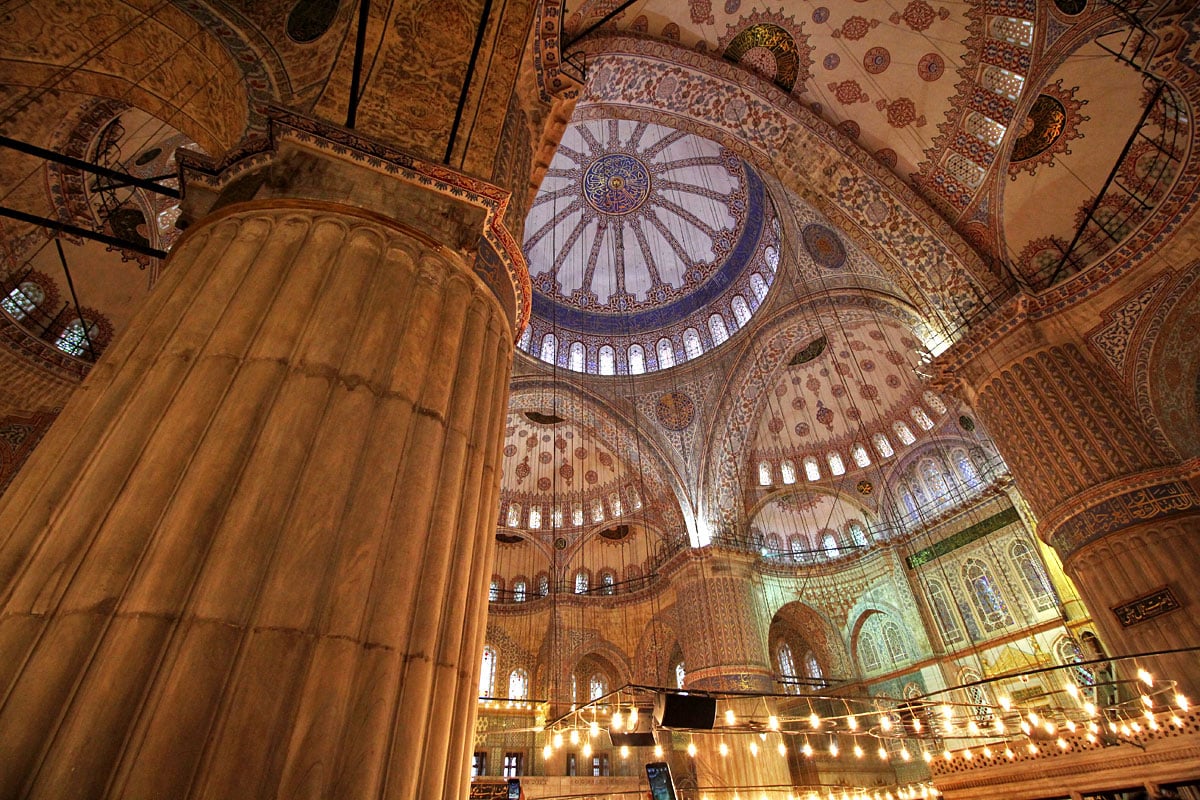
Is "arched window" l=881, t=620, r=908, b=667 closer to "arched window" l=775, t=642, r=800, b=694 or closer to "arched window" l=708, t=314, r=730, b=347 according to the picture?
"arched window" l=775, t=642, r=800, b=694

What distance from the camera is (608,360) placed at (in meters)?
17.0

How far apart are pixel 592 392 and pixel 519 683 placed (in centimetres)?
885

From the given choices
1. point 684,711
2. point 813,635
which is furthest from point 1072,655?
point 684,711

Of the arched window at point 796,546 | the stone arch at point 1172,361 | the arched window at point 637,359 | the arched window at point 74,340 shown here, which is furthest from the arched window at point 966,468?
the arched window at point 74,340

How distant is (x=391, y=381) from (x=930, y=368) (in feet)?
29.7

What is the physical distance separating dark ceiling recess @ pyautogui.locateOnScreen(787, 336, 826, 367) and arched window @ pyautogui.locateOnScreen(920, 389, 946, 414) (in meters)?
2.88

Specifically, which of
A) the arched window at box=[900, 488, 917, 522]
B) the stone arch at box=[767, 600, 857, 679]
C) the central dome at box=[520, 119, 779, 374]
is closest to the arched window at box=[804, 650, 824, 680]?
the stone arch at box=[767, 600, 857, 679]

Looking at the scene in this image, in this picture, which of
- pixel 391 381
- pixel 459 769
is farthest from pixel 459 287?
pixel 459 769

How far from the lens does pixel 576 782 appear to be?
13961mm

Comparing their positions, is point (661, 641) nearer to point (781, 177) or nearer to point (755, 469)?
point (755, 469)

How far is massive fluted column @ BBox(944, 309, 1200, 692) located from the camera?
615 cm

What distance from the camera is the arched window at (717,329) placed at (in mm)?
15906

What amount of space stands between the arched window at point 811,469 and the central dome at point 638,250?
459 cm

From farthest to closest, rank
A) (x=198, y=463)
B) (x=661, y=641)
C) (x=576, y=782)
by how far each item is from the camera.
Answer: (x=661, y=641)
(x=576, y=782)
(x=198, y=463)
